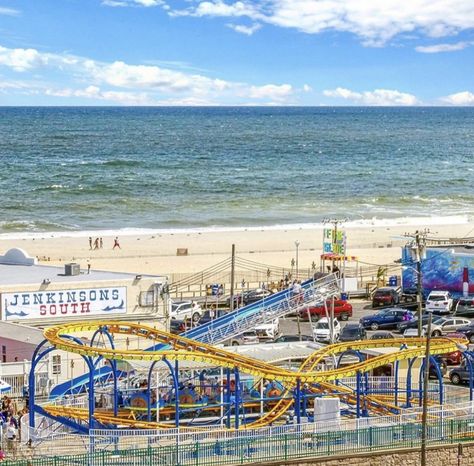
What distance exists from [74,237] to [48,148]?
82.7m

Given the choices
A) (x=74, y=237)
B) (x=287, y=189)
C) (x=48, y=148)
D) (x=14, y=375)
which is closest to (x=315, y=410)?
(x=14, y=375)

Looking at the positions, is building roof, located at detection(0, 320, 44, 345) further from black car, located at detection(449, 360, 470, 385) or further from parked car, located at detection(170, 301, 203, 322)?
black car, located at detection(449, 360, 470, 385)

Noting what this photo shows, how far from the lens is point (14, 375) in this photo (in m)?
33.5

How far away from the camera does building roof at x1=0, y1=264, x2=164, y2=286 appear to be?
38500 mm

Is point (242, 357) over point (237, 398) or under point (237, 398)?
over

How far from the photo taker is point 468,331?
43188 mm

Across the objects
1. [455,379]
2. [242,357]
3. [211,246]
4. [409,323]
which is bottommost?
[455,379]

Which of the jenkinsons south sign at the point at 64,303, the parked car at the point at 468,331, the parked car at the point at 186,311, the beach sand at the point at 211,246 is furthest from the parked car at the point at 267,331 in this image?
the beach sand at the point at 211,246

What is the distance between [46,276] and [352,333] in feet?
38.6

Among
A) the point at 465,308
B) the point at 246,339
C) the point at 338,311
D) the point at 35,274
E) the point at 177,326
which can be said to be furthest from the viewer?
the point at 465,308

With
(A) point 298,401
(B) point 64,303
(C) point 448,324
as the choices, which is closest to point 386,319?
(C) point 448,324

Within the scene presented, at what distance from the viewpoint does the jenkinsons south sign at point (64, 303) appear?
37.6m

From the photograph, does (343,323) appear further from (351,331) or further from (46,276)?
(46,276)

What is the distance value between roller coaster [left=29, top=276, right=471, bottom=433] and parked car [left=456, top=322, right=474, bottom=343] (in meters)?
12.0
